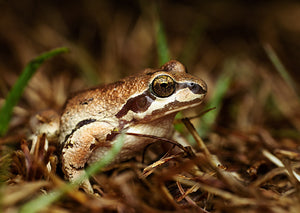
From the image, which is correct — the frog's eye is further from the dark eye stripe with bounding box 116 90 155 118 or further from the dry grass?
the dry grass

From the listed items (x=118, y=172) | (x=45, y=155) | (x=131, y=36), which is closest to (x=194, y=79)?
(x=118, y=172)

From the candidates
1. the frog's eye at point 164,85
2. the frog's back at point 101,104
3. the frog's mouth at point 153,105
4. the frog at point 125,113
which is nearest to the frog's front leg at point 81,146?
the frog at point 125,113

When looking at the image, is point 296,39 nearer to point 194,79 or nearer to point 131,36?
point 131,36

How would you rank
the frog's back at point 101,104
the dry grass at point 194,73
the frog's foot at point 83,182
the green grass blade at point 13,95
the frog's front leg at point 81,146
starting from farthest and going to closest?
the green grass blade at point 13,95 < the frog's back at point 101,104 < the frog's front leg at point 81,146 < the frog's foot at point 83,182 < the dry grass at point 194,73

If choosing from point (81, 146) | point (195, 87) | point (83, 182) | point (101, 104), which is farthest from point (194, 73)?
point (83, 182)

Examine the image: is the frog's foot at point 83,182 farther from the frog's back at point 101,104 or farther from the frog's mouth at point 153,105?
the frog's mouth at point 153,105

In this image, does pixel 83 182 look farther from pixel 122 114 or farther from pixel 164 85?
pixel 164 85

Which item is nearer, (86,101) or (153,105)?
(153,105)

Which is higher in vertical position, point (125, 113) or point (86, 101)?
point (86, 101)
